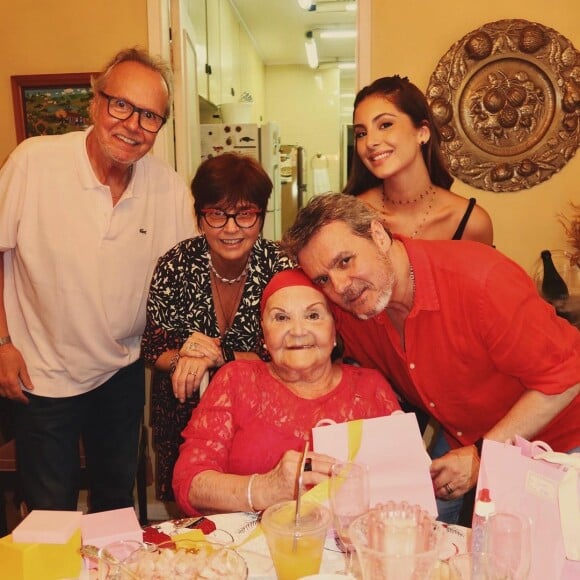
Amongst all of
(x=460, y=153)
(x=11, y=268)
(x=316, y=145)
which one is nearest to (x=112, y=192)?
(x=11, y=268)

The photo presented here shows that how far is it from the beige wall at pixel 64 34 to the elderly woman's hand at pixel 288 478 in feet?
8.57

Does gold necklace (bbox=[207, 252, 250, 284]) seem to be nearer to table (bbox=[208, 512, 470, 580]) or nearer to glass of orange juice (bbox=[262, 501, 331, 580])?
table (bbox=[208, 512, 470, 580])

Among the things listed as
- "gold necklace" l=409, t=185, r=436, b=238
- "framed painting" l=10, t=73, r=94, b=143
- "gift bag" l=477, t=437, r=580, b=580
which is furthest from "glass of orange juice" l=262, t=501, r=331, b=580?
"framed painting" l=10, t=73, r=94, b=143

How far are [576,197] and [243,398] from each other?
2.32 metres

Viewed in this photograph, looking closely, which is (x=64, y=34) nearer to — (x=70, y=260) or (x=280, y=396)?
(x=70, y=260)

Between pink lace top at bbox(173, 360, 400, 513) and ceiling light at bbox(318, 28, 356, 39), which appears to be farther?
ceiling light at bbox(318, 28, 356, 39)

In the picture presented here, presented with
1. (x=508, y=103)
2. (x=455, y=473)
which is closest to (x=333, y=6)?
(x=508, y=103)

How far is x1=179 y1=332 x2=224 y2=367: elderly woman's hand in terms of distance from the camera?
5.72 ft

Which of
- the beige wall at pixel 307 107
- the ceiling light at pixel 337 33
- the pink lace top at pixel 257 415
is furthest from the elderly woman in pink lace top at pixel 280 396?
the beige wall at pixel 307 107

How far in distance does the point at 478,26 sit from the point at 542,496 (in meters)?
2.65

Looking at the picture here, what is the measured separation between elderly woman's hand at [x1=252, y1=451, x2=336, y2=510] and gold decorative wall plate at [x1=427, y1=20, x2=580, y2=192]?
2.26 meters

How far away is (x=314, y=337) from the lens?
1.61 metres

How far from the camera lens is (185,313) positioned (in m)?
1.88

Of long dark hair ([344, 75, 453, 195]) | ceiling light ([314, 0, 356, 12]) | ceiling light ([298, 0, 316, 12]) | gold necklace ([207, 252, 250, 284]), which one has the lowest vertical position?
gold necklace ([207, 252, 250, 284])
